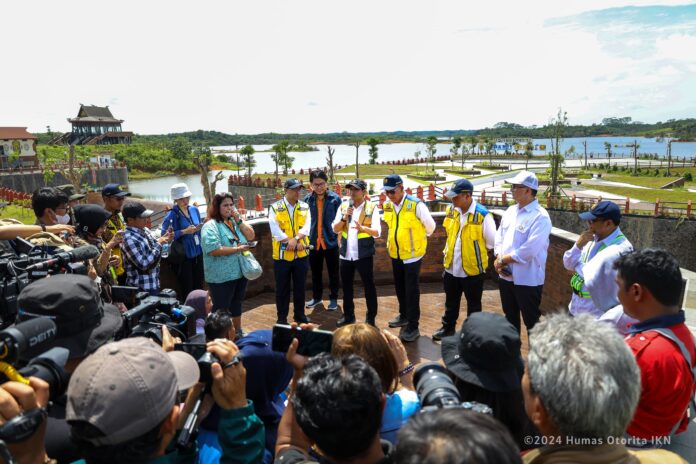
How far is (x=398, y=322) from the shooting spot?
16.5 ft

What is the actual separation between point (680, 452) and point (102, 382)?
2414 millimetres

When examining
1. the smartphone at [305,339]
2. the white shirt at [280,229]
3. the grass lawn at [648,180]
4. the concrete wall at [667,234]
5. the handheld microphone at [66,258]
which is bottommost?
the concrete wall at [667,234]

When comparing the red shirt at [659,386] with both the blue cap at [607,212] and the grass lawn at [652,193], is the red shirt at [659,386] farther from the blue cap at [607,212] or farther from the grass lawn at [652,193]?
the grass lawn at [652,193]

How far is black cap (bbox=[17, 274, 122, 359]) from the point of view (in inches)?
65.9

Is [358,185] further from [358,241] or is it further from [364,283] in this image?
[364,283]

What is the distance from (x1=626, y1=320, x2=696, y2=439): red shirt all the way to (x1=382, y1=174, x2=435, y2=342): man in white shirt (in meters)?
2.89

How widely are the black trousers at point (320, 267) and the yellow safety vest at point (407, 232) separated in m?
1.00

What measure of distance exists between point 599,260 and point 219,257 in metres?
3.07

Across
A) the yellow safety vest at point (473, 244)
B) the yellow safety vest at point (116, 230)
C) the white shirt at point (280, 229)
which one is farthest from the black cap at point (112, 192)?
the yellow safety vest at point (473, 244)

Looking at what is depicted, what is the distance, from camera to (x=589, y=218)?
10.5 ft

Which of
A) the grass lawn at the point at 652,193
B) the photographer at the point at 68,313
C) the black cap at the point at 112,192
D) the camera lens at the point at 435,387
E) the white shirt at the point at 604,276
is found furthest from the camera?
the grass lawn at the point at 652,193

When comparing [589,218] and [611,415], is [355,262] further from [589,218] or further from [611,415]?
[611,415]

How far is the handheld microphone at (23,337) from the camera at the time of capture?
141cm

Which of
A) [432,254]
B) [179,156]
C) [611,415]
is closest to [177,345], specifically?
[611,415]
